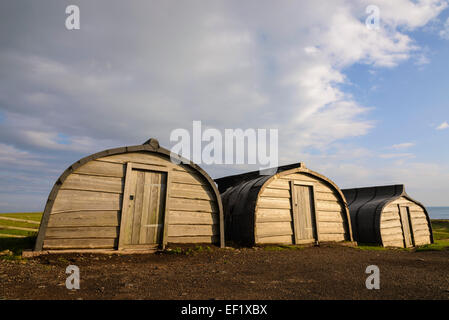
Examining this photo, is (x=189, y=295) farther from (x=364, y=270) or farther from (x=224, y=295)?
(x=364, y=270)

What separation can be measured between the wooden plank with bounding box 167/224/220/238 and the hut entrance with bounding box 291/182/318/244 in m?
4.08

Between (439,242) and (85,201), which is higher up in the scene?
(85,201)

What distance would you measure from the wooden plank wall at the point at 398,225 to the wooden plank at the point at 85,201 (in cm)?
1453

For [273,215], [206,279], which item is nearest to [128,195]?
[206,279]

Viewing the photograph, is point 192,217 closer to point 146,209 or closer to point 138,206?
point 146,209

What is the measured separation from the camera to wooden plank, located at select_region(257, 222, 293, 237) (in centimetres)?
1091

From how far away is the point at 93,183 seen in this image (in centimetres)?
838

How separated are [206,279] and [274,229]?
671 cm

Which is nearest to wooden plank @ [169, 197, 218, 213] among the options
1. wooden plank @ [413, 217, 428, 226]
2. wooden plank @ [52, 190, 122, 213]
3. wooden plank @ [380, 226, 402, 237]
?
wooden plank @ [52, 190, 122, 213]

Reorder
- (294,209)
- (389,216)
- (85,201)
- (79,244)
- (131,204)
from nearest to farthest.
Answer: (79,244)
(85,201)
(131,204)
(294,209)
(389,216)

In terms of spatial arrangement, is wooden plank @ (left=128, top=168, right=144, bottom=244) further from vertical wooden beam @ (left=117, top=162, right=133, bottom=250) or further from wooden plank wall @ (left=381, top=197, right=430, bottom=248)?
wooden plank wall @ (left=381, top=197, right=430, bottom=248)

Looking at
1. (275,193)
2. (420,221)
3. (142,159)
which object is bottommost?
(420,221)

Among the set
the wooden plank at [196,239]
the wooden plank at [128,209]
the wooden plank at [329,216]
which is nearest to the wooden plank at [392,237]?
the wooden plank at [329,216]

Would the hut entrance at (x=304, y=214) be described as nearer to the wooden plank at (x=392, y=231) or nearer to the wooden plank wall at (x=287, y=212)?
the wooden plank wall at (x=287, y=212)
